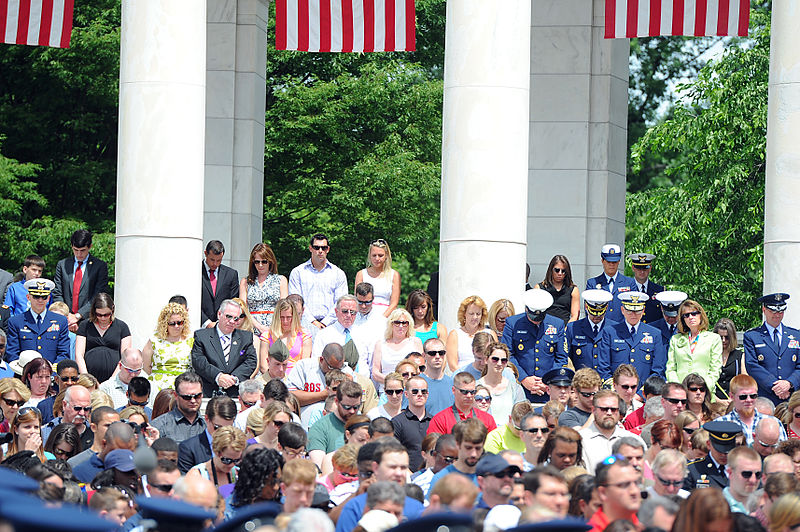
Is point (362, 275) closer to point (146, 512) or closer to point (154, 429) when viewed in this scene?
point (154, 429)

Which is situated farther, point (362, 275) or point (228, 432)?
point (362, 275)

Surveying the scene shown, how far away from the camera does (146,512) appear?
9281 millimetres

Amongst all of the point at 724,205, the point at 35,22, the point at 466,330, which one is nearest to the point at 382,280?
the point at 466,330

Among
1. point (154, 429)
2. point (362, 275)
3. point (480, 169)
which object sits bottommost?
point (154, 429)

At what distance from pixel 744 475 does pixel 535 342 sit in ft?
23.6

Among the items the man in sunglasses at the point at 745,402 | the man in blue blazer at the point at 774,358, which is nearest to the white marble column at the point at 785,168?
the man in blue blazer at the point at 774,358

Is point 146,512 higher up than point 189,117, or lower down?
lower down

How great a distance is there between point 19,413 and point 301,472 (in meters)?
5.21

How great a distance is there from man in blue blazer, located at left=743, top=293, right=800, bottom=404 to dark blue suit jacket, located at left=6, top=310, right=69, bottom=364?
10515 mm

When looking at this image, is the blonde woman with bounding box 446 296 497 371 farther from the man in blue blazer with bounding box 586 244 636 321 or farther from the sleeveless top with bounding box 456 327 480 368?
the man in blue blazer with bounding box 586 244 636 321

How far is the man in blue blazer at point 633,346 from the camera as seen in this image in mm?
21484

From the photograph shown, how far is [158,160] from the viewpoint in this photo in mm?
23469

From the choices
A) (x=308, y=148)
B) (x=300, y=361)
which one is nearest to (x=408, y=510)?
(x=300, y=361)

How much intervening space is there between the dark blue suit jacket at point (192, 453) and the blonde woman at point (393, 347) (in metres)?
4.58
